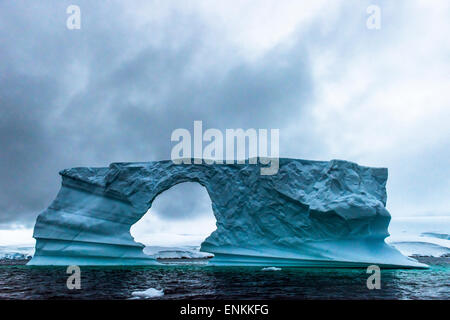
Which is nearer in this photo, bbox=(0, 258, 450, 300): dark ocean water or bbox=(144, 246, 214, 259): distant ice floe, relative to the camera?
bbox=(0, 258, 450, 300): dark ocean water

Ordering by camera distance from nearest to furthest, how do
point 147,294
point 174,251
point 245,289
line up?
point 147,294
point 245,289
point 174,251

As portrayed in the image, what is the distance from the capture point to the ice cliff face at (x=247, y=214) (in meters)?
17.8

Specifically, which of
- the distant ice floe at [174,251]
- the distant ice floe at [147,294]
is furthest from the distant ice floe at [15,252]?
the distant ice floe at [147,294]

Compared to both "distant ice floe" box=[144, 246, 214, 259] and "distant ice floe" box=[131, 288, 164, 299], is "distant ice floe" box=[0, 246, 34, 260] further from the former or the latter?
"distant ice floe" box=[131, 288, 164, 299]

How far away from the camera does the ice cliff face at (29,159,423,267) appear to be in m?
17.8

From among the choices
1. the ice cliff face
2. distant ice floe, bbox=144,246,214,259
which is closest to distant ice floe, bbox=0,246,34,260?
distant ice floe, bbox=144,246,214,259

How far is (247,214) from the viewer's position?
20172 millimetres

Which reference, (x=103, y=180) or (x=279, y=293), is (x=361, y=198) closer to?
(x=279, y=293)

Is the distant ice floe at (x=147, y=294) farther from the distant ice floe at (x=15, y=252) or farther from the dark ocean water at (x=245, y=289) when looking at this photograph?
the distant ice floe at (x=15, y=252)

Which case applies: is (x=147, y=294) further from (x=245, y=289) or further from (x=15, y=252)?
(x=15, y=252)

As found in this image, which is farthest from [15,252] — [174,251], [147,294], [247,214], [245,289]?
[245,289]

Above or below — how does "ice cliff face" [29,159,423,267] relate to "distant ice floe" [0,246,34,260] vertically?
above

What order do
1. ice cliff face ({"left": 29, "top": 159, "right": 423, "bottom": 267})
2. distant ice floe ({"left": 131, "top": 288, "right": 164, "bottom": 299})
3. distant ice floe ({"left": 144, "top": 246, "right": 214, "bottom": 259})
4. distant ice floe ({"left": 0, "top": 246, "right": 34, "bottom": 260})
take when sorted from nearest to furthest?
distant ice floe ({"left": 131, "top": 288, "right": 164, "bottom": 299}) < ice cliff face ({"left": 29, "top": 159, "right": 423, "bottom": 267}) < distant ice floe ({"left": 144, "top": 246, "right": 214, "bottom": 259}) < distant ice floe ({"left": 0, "top": 246, "right": 34, "bottom": 260})
